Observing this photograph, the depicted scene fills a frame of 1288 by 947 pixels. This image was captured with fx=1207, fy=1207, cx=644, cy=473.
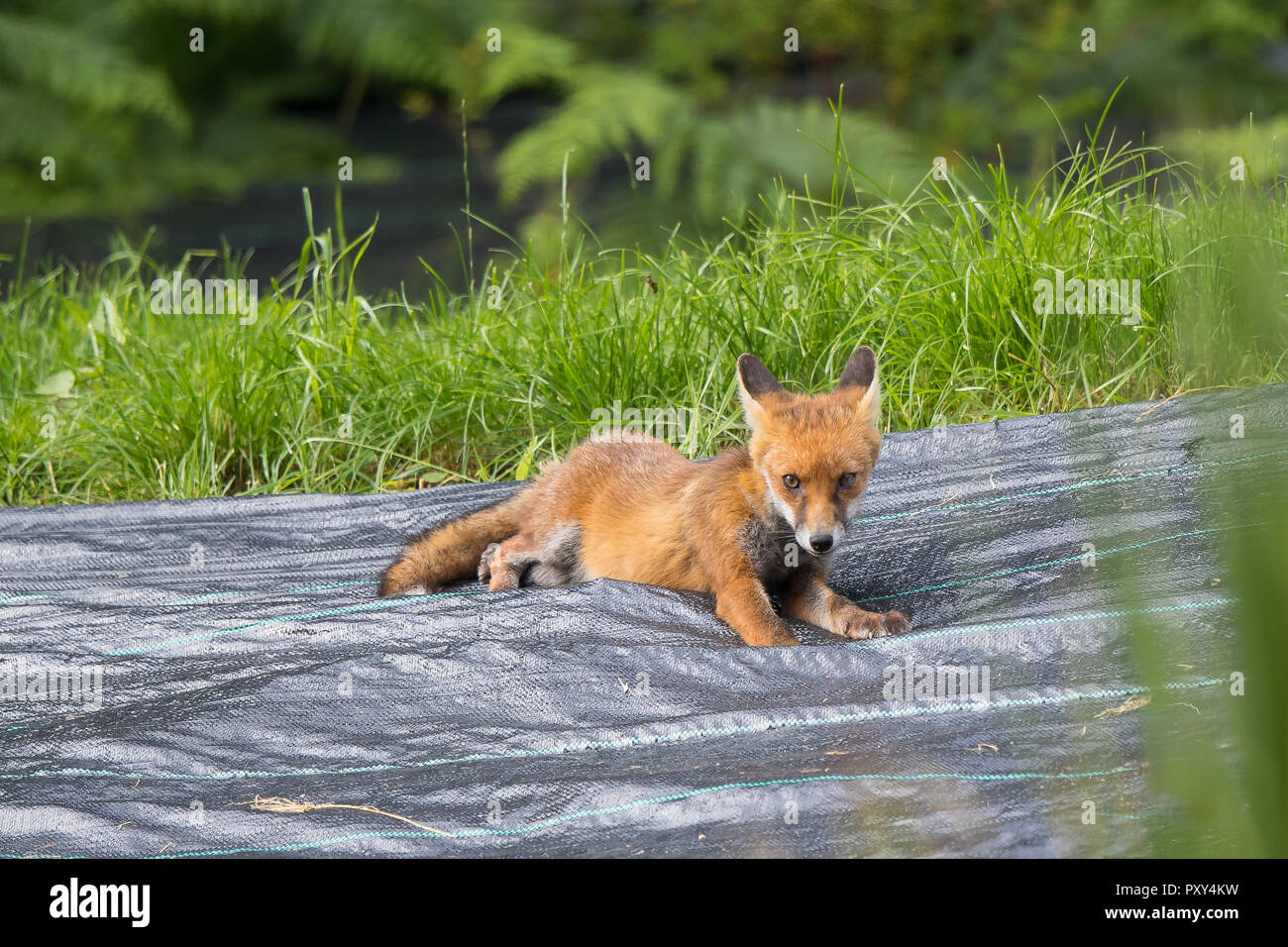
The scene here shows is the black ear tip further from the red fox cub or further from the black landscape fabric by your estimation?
the black landscape fabric

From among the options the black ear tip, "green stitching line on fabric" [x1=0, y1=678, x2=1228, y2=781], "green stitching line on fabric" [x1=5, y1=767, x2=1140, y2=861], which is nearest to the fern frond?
the black ear tip

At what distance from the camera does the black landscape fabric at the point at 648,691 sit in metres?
1.93

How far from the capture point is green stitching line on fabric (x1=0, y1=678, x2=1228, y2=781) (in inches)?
88.4

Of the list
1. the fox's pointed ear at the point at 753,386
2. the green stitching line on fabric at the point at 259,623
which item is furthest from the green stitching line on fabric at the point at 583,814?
the fox's pointed ear at the point at 753,386

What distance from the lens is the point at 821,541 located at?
9.07 ft

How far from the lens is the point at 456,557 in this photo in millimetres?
3527

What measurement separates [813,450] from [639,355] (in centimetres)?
190

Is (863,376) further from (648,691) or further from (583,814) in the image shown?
(583,814)

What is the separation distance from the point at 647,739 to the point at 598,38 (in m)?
10.5

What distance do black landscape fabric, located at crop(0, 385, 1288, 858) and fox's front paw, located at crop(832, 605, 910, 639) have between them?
6 centimetres

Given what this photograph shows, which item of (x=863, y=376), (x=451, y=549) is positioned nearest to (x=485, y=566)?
(x=451, y=549)
